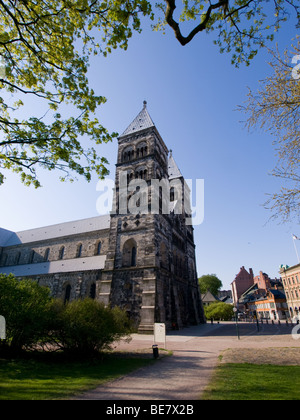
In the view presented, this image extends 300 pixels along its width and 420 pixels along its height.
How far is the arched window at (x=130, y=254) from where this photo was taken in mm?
25594

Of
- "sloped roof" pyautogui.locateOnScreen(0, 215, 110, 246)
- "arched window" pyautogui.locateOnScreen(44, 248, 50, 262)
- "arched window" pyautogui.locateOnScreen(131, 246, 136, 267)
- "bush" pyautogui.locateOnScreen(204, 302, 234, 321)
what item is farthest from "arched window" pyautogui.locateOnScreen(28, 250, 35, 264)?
"bush" pyautogui.locateOnScreen(204, 302, 234, 321)

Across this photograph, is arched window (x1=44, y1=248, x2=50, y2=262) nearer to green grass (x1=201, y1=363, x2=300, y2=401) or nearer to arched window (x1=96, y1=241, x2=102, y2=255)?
arched window (x1=96, y1=241, x2=102, y2=255)

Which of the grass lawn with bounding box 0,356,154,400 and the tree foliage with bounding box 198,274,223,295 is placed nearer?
the grass lawn with bounding box 0,356,154,400

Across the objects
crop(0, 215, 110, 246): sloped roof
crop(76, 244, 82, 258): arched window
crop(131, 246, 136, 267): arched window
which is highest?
crop(0, 215, 110, 246): sloped roof

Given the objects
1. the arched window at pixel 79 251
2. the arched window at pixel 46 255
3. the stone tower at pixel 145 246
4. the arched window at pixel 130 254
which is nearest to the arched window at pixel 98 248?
the arched window at pixel 79 251

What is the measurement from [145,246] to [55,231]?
21.6 metres

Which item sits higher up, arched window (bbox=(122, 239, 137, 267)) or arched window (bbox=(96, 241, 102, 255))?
arched window (bbox=(96, 241, 102, 255))

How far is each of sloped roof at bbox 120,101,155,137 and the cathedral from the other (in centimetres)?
21

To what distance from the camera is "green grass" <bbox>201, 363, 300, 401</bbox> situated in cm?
541

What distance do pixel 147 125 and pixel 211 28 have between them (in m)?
27.8

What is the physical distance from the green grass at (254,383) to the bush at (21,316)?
7.66 m

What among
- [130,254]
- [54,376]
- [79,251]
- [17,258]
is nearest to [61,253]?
[79,251]

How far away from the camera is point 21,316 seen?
997cm

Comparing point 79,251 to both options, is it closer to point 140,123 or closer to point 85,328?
point 140,123
